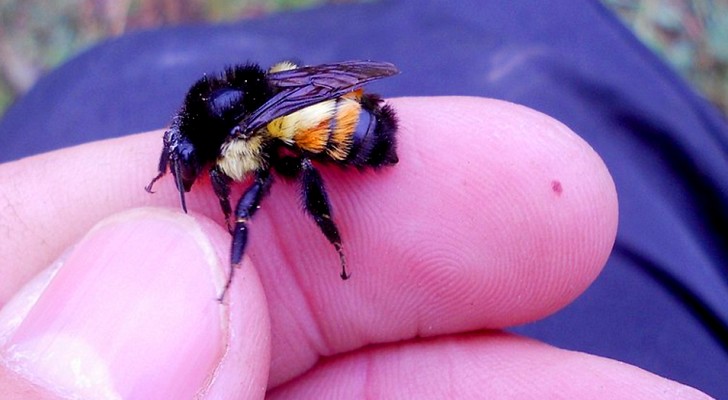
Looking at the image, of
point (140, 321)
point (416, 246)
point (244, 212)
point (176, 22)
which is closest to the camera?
point (140, 321)

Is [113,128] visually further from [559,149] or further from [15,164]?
[559,149]

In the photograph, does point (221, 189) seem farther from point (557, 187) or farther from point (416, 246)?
point (557, 187)

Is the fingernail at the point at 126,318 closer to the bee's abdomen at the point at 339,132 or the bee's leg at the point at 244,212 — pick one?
the bee's leg at the point at 244,212

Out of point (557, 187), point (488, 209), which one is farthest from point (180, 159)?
point (557, 187)

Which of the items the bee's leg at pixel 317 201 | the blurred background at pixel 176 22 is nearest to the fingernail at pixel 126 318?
the bee's leg at pixel 317 201

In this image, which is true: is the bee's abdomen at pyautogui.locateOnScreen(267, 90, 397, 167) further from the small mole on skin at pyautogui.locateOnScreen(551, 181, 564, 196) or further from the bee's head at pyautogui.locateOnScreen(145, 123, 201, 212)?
the small mole on skin at pyautogui.locateOnScreen(551, 181, 564, 196)

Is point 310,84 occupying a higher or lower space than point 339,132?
higher

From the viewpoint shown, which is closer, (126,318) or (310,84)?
(126,318)

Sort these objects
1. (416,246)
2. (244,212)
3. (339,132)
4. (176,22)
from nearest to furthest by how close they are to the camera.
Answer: (244,212) → (339,132) → (416,246) → (176,22)

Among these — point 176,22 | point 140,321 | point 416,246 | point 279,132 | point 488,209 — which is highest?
point 176,22
